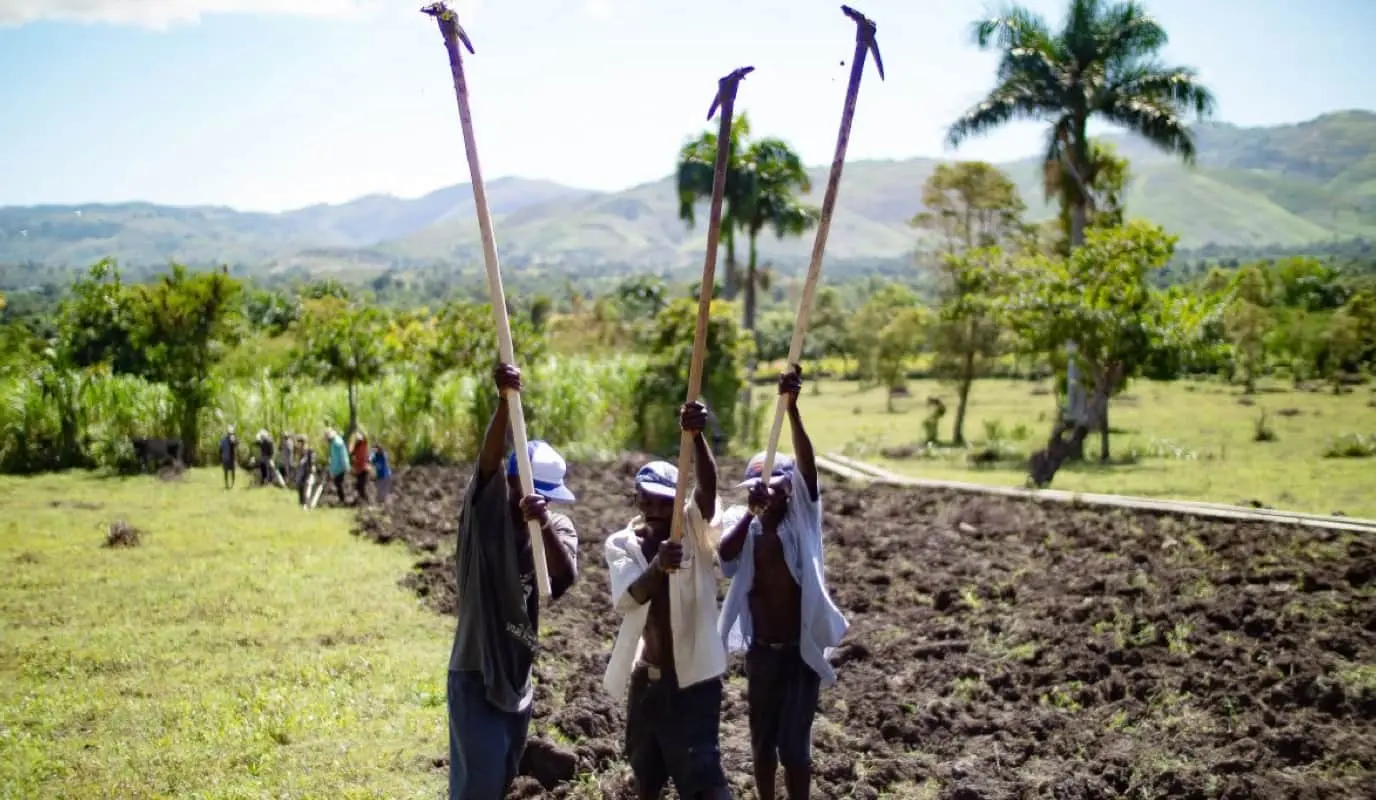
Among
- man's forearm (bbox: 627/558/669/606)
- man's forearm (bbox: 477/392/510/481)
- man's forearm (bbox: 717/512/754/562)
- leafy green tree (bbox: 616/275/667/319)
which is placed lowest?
man's forearm (bbox: 627/558/669/606)

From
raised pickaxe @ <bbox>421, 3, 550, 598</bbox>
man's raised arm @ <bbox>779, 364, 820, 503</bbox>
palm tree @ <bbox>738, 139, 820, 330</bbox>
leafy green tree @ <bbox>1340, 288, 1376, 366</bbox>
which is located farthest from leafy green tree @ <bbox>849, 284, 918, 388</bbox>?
raised pickaxe @ <bbox>421, 3, 550, 598</bbox>

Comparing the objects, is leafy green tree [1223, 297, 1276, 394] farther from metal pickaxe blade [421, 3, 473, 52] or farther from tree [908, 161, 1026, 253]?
metal pickaxe blade [421, 3, 473, 52]

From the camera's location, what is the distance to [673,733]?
493 cm

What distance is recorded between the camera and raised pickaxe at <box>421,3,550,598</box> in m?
4.63

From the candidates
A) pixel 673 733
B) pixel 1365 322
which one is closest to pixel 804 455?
pixel 673 733

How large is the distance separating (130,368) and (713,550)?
27630 millimetres

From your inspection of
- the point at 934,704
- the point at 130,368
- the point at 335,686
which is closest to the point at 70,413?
the point at 130,368

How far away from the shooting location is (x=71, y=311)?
2925 cm

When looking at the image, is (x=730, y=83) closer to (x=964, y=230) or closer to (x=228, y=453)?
(x=228, y=453)

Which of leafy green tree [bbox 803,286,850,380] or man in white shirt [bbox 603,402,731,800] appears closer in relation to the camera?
man in white shirt [bbox 603,402,731,800]

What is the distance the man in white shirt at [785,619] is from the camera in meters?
5.43

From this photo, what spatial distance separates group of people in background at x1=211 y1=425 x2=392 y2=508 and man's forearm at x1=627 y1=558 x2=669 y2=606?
1366 cm

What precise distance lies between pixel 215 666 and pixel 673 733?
5.58 metres

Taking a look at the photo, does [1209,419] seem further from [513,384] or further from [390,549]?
[513,384]
